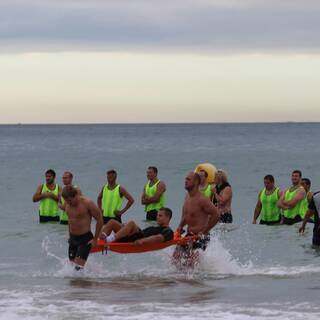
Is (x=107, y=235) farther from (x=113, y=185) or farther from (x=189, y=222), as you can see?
(x=113, y=185)

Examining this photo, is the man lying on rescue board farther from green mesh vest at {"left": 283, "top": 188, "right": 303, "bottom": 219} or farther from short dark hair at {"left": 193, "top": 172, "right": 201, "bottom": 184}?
green mesh vest at {"left": 283, "top": 188, "right": 303, "bottom": 219}

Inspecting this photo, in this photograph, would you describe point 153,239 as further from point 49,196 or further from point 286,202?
point 49,196

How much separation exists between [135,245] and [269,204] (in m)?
5.35

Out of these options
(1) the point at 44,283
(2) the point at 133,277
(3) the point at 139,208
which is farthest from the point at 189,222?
(3) the point at 139,208

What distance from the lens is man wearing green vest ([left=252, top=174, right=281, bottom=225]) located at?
711 inches

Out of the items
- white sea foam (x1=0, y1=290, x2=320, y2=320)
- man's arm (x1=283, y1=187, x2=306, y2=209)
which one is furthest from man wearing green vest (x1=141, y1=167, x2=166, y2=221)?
white sea foam (x1=0, y1=290, x2=320, y2=320)

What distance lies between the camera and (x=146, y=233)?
13570 mm

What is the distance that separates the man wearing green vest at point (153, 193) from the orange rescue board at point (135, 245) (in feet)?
18.0

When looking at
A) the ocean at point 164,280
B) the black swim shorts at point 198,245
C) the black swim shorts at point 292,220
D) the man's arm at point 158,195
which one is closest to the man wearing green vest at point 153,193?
the man's arm at point 158,195

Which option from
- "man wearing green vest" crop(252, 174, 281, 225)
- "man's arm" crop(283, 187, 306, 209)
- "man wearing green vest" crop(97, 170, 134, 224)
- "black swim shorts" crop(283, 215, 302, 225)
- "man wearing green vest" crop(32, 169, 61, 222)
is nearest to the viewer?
"man wearing green vest" crop(97, 170, 134, 224)

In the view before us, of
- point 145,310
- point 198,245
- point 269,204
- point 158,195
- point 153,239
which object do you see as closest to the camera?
point 145,310

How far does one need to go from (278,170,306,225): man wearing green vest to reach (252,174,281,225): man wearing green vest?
242 mm

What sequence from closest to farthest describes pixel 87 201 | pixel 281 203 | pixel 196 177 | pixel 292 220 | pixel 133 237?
pixel 87 201, pixel 196 177, pixel 133 237, pixel 281 203, pixel 292 220

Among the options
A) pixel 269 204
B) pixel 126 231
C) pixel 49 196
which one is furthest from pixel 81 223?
pixel 269 204
